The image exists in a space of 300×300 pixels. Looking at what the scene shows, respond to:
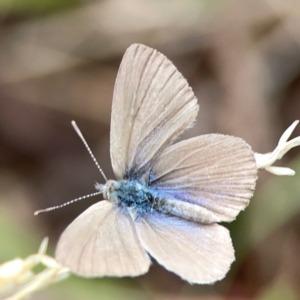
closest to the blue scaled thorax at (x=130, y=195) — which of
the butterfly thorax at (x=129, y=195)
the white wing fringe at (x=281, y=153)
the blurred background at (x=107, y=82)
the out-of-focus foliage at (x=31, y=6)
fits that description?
the butterfly thorax at (x=129, y=195)

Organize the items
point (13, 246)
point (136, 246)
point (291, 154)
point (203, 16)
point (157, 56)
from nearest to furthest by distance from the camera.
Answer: point (136, 246), point (157, 56), point (13, 246), point (291, 154), point (203, 16)

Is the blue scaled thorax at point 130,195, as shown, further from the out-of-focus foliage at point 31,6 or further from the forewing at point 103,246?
the out-of-focus foliage at point 31,6

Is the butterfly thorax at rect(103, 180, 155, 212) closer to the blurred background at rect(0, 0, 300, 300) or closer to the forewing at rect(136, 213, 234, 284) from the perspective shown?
the forewing at rect(136, 213, 234, 284)

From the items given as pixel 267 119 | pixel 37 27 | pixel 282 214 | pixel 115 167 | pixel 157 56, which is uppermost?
pixel 37 27

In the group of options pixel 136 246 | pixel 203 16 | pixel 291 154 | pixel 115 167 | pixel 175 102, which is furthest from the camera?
pixel 203 16

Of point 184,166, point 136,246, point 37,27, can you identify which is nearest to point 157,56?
point 184,166

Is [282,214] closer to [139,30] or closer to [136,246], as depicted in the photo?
[136,246]

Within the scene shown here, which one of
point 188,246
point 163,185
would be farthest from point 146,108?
point 188,246

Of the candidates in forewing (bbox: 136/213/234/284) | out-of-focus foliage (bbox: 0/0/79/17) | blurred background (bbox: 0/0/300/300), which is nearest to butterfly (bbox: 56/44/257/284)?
forewing (bbox: 136/213/234/284)
